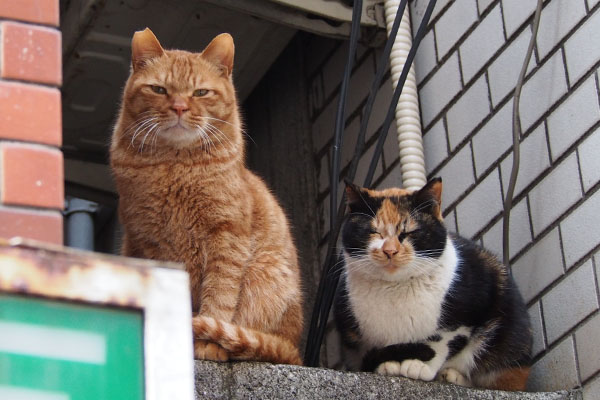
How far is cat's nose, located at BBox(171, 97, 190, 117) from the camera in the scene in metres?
3.14

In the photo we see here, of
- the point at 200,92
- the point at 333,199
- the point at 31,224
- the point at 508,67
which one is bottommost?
the point at 31,224

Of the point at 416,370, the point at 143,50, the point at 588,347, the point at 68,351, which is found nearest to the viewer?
the point at 68,351

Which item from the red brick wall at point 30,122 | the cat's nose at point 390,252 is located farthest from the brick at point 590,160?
the red brick wall at point 30,122

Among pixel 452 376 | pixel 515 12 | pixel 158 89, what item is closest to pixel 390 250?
pixel 452 376

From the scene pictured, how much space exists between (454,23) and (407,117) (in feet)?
1.50

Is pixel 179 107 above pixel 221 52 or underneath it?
underneath

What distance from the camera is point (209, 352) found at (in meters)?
2.63

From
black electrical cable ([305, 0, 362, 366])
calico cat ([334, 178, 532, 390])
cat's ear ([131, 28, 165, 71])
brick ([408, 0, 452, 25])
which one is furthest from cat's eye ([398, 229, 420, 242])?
brick ([408, 0, 452, 25])

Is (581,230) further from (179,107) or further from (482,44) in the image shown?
(179,107)

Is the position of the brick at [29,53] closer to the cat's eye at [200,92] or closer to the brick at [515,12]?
the cat's eye at [200,92]

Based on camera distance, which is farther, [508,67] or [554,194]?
[508,67]

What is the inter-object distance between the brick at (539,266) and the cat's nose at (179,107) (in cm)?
131

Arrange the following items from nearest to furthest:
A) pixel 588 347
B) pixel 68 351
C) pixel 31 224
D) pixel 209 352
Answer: pixel 68 351, pixel 31 224, pixel 209 352, pixel 588 347

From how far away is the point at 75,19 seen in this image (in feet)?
13.1
